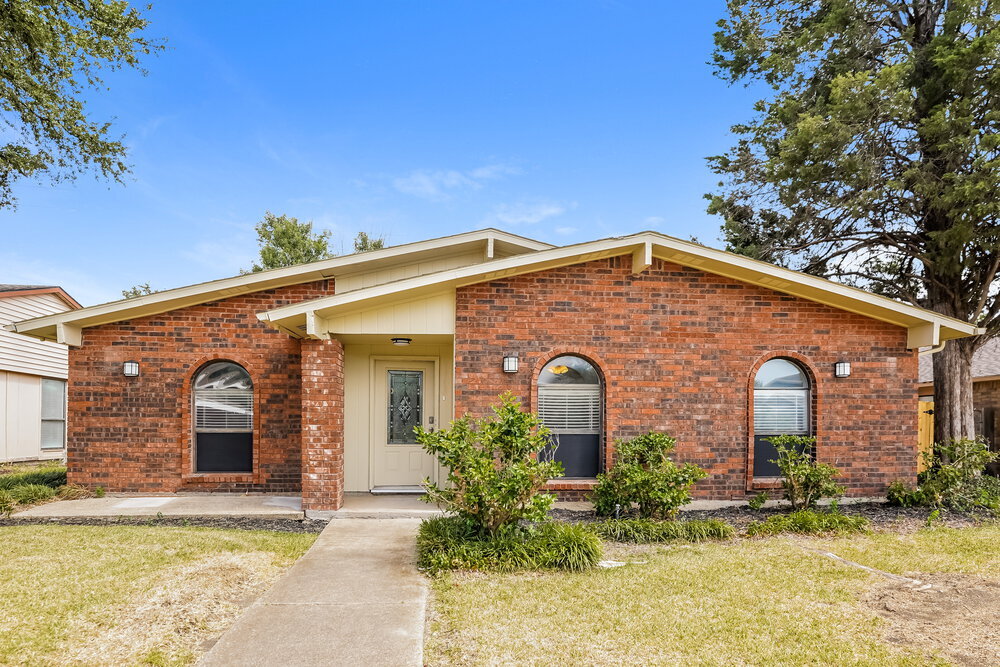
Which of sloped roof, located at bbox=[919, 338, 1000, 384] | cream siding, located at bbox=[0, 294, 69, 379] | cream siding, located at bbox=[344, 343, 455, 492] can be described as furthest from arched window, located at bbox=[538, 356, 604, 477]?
cream siding, located at bbox=[0, 294, 69, 379]

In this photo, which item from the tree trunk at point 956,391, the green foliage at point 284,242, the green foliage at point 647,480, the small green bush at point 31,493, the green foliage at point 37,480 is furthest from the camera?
the green foliage at point 284,242

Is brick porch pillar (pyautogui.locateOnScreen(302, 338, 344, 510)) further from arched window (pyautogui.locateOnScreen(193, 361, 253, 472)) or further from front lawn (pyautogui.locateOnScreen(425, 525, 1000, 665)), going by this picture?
front lawn (pyautogui.locateOnScreen(425, 525, 1000, 665))

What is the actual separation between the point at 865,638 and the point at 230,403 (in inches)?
327

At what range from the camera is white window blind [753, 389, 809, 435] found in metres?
8.30

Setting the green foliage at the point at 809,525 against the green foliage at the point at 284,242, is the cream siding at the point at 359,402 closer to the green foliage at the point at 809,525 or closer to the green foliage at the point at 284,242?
the green foliage at the point at 809,525

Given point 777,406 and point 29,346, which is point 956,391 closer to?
point 777,406

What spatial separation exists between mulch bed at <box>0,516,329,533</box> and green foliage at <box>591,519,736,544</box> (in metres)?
3.46

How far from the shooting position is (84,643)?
12.3ft

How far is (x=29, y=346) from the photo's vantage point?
15055 mm

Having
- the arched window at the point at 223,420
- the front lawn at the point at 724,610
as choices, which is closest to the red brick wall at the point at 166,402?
the arched window at the point at 223,420

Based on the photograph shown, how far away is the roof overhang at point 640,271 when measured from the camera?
283 inches

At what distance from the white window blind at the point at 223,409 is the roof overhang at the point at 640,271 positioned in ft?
5.72

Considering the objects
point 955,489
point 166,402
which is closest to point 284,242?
point 166,402

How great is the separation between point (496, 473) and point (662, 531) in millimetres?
2281
